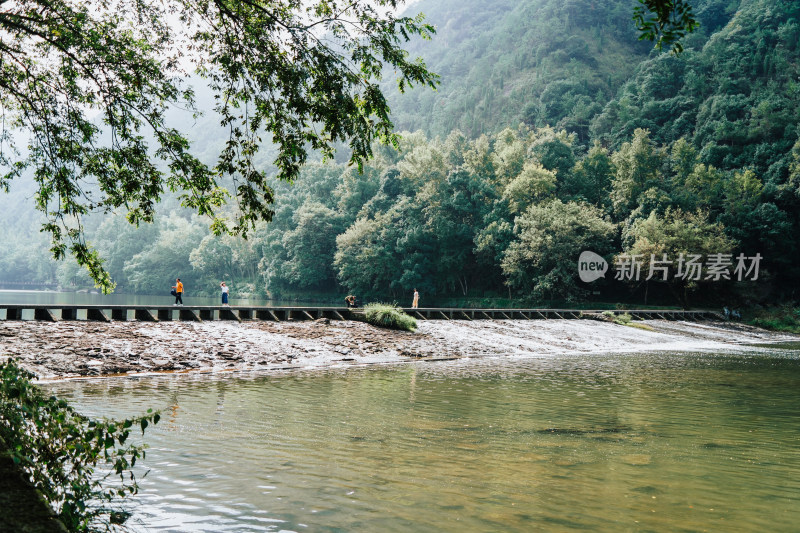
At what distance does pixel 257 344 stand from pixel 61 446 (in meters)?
15.1

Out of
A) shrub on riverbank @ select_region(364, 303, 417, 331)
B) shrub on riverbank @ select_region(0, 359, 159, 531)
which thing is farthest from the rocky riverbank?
shrub on riverbank @ select_region(0, 359, 159, 531)

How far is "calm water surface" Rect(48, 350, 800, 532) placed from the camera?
5266 millimetres

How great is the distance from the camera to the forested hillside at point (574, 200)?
59.7 meters

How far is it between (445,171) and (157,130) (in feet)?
235

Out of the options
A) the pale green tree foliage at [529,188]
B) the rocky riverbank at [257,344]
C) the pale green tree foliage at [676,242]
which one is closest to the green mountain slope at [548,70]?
the pale green tree foliage at [529,188]

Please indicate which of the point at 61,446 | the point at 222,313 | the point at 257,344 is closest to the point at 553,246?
the point at 222,313

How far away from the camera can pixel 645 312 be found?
49750 millimetres

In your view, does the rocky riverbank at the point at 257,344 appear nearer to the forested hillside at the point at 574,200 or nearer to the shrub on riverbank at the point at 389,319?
the shrub on riverbank at the point at 389,319

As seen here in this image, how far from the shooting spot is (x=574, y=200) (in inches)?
2689

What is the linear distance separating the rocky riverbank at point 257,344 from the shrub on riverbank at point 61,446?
1016cm

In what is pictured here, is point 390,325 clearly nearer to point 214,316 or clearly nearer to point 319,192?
point 214,316

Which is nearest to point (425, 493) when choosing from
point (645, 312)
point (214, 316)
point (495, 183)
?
point (214, 316)

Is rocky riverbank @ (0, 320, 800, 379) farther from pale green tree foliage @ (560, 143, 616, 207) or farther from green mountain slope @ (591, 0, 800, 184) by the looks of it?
green mountain slope @ (591, 0, 800, 184)

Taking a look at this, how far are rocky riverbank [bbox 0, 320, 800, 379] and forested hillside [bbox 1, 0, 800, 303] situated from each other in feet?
97.8
